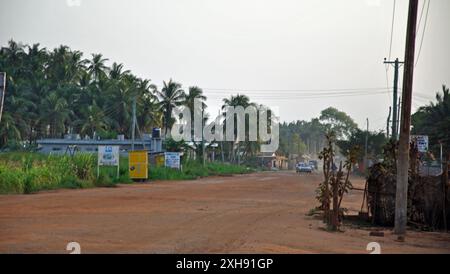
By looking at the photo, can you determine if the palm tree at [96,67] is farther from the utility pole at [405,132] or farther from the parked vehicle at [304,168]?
the utility pole at [405,132]

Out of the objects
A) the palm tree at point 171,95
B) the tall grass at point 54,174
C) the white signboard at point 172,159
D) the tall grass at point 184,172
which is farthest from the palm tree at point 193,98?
the tall grass at point 54,174

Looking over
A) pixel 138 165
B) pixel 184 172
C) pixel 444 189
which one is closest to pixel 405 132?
pixel 444 189

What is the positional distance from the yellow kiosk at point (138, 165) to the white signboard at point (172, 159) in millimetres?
9193

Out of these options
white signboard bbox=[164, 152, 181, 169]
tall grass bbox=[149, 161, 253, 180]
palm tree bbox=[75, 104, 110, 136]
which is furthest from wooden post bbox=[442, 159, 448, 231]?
palm tree bbox=[75, 104, 110, 136]

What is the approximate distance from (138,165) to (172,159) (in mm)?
9935

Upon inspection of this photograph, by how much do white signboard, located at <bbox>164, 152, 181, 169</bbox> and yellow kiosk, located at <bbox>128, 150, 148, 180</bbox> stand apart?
919 centimetres

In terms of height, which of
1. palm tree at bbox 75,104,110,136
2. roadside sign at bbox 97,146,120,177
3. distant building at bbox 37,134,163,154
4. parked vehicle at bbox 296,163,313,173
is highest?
palm tree at bbox 75,104,110,136

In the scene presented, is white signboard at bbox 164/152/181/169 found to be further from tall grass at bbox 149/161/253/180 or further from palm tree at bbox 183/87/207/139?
palm tree at bbox 183/87/207/139

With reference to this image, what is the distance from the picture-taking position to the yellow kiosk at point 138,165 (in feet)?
108

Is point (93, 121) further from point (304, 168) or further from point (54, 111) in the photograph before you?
point (304, 168)

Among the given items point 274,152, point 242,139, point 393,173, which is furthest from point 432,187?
point 274,152

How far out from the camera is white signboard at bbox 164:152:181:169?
42.6 meters
